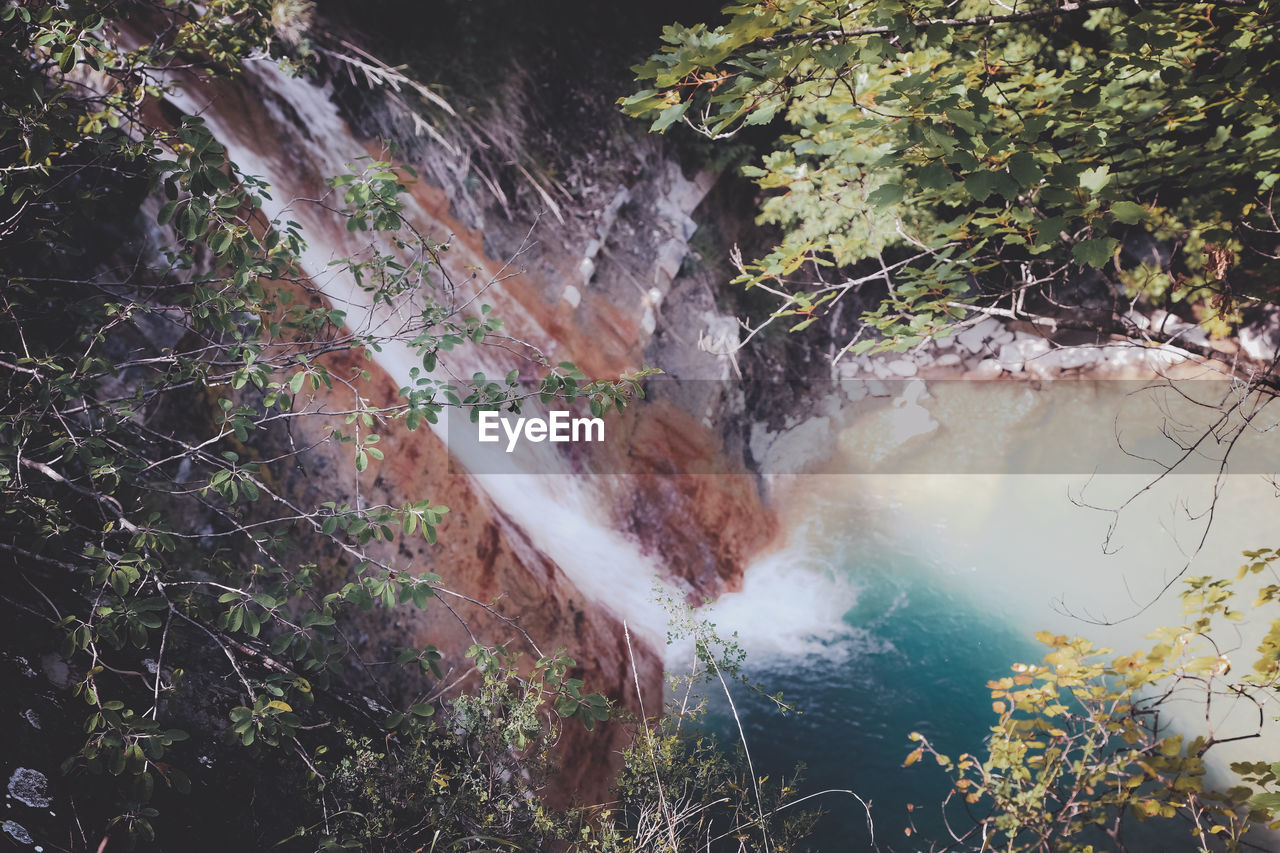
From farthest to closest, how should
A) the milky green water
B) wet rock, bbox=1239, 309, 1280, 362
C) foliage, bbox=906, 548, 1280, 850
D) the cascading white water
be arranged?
wet rock, bbox=1239, 309, 1280, 362
the milky green water
the cascading white water
foliage, bbox=906, 548, 1280, 850

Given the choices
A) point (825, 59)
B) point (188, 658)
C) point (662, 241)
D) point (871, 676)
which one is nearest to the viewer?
point (825, 59)

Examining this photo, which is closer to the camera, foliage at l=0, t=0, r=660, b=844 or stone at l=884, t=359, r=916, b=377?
foliage at l=0, t=0, r=660, b=844

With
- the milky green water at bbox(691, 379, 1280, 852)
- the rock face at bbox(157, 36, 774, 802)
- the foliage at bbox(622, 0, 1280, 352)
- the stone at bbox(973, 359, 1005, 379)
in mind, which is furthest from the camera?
the stone at bbox(973, 359, 1005, 379)

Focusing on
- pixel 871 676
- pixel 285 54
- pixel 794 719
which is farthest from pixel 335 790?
pixel 285 54

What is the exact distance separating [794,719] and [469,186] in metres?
3.44

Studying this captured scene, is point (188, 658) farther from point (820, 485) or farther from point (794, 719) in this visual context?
point (820, 485)

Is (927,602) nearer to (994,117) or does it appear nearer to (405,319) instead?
(994,117)

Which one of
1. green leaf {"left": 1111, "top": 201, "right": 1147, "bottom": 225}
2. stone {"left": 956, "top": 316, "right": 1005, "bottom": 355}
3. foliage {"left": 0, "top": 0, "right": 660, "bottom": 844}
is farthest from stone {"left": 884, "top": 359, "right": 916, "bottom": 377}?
green leaf {"left": 1111, "top": 201, "right": 1147, "bottom": 225}

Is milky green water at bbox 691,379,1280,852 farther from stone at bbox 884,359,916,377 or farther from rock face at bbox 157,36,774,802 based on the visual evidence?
stone at bbox 884,359,916,377

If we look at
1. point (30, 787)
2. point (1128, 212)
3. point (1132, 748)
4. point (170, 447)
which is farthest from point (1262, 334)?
point (30, 787)

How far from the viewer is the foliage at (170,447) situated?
59.4 inches

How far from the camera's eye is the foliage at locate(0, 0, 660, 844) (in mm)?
1509

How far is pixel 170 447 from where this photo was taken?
2.42 m

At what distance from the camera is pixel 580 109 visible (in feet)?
14.1
